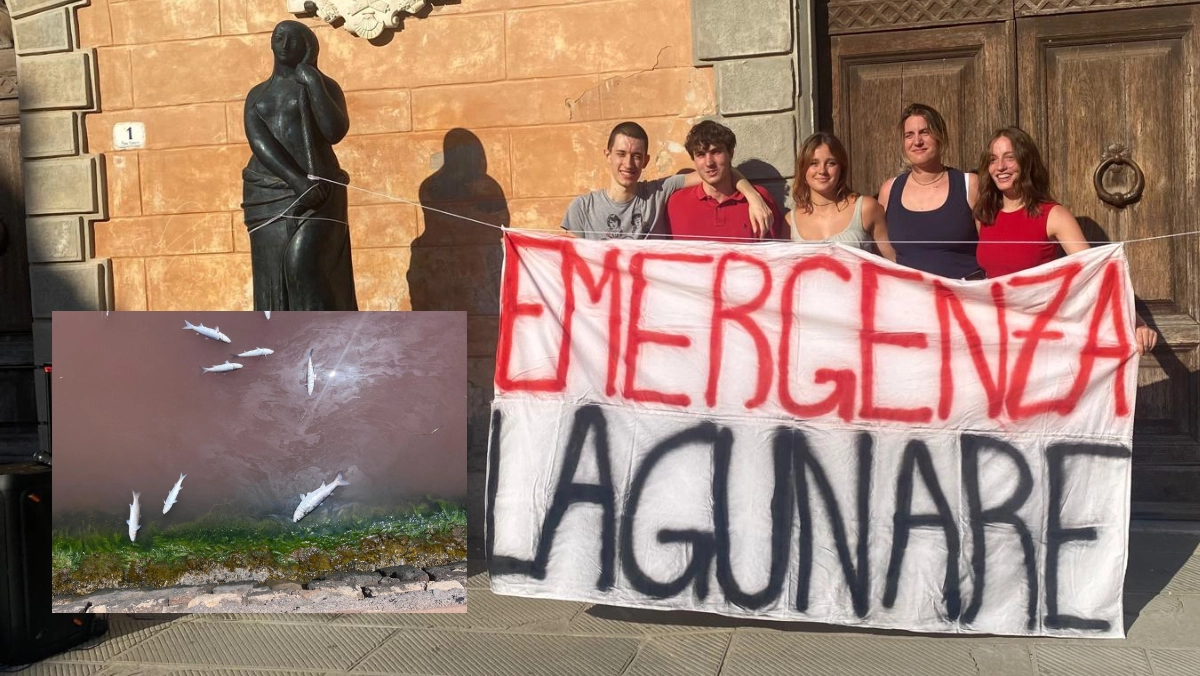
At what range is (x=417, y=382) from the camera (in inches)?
163

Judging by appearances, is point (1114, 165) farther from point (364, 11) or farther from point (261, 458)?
point (261, 458)

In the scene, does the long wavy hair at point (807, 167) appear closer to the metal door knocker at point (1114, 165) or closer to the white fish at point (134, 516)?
the metal door knocker at point (1114, 165)

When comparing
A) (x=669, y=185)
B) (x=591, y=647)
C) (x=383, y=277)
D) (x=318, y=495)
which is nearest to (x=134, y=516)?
(x=318, y=495)

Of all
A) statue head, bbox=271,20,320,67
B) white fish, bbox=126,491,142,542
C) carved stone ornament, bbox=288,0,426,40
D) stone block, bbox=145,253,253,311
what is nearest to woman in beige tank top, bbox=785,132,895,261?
statue head, bbox=271,20,320,67

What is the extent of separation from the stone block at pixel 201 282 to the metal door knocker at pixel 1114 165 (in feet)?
15.4

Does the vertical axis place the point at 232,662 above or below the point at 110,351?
below

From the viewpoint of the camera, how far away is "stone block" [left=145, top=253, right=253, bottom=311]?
687 cm

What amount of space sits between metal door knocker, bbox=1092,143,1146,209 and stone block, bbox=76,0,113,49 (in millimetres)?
5616

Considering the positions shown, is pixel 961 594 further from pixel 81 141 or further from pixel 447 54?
pixel 81 141

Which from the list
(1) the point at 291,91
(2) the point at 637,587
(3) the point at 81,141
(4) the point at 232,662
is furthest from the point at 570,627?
(3) the point at 81,141

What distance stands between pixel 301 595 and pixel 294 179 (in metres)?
2.06

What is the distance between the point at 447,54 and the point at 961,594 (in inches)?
162

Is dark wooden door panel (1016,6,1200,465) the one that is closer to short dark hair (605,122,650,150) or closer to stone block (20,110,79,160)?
short dark hair (605,122,650,150)

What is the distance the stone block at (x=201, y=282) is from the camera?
270 inches
